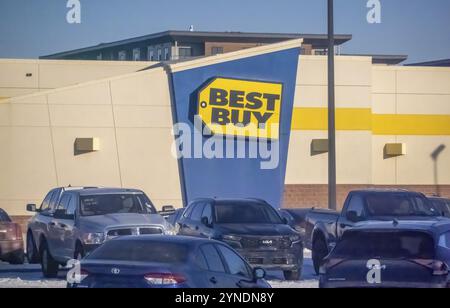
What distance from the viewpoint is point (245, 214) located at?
886 inches

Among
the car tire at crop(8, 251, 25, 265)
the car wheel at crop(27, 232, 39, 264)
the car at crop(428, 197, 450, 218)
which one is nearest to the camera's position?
the car tire at crop(8, 251, 25, 265)

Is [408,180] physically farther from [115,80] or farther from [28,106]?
[28,106]

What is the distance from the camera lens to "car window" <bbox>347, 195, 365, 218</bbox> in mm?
21627

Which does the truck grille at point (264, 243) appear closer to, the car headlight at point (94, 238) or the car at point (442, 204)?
the car headlight at point (94, 238)

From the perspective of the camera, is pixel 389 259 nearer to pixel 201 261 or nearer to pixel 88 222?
pixel 201 261

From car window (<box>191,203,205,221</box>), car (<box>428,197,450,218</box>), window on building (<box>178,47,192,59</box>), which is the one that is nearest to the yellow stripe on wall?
window on building (<box>178,47,192,59</box>)

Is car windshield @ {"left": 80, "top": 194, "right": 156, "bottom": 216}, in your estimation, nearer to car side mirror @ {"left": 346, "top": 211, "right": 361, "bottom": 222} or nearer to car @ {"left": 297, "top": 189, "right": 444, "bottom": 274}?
car @ {"left": 297, "top": 189, "right": 444, "bottom": 274}

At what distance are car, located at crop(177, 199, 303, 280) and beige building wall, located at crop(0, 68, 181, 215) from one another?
11.0 metres

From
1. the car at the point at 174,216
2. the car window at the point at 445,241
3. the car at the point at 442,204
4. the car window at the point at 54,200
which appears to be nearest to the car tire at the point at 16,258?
the car window at the point at 54,200

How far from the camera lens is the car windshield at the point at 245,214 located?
72.7ft

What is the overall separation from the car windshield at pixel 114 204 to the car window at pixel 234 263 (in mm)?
7256

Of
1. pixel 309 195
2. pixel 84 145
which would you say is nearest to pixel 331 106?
pixel 309 195

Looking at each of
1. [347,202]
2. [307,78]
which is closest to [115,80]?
[307,78]
